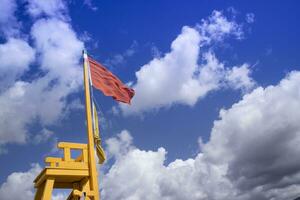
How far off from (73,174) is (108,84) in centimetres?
581

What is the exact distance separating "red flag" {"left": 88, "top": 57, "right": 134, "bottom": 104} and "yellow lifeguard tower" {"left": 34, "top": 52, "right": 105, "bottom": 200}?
116 inches

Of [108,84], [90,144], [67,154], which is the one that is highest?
[108,84]

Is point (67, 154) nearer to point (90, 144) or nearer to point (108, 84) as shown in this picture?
point (90, 144)

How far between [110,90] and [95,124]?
298 centimetres

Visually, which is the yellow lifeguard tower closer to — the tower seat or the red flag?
the tower seat

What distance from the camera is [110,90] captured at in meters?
18.9

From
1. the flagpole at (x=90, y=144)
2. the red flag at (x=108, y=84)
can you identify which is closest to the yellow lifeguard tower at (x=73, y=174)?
the flagpole at (x=90, y=144)

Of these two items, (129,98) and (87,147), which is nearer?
(87,147)

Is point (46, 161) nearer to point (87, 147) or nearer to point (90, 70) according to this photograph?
point (87, 147)

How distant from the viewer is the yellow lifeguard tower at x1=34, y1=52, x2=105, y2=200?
1427cm

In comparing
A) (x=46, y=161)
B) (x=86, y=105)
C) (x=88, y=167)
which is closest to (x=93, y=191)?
(x=88, y=167)

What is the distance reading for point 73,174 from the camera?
14586 mm

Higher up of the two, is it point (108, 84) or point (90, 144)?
point (108, 84)

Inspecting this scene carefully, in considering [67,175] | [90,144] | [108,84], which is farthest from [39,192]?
[108,84]
